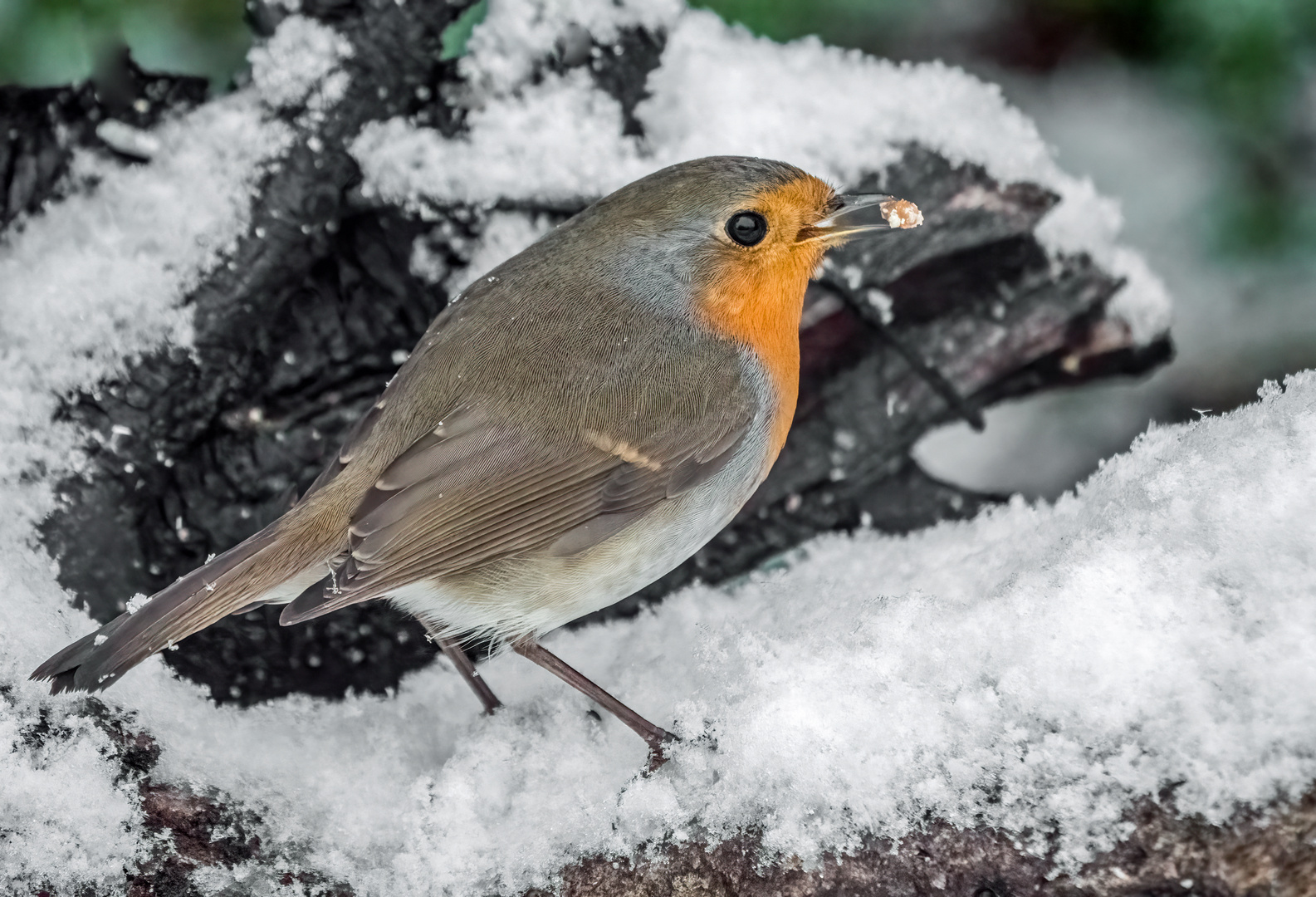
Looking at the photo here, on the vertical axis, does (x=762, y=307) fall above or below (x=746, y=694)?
above

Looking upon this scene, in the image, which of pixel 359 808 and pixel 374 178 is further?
pixel 374 178

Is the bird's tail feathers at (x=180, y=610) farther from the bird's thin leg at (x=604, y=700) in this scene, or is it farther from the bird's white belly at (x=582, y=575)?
the bird's thin leg at (x=604, y=700)

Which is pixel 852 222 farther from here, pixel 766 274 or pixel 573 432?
pixel 573 432

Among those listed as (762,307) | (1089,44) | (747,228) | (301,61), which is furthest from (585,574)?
(1089,44)

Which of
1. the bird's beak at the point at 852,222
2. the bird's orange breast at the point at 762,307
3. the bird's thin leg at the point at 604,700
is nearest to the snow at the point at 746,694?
the bird's thin leg at the point at 604,700

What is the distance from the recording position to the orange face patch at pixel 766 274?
91.8 inches

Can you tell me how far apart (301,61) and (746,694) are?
1950mm

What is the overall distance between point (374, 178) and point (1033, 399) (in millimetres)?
2003

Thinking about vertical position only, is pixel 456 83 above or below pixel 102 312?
above

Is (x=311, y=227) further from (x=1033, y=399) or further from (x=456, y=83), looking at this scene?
(x=1033, y=399)

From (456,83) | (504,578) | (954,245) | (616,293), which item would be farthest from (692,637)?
(456,83)

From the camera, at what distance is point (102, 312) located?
2.57 metres

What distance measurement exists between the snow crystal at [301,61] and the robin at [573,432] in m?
0.75

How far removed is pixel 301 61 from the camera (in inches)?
106
